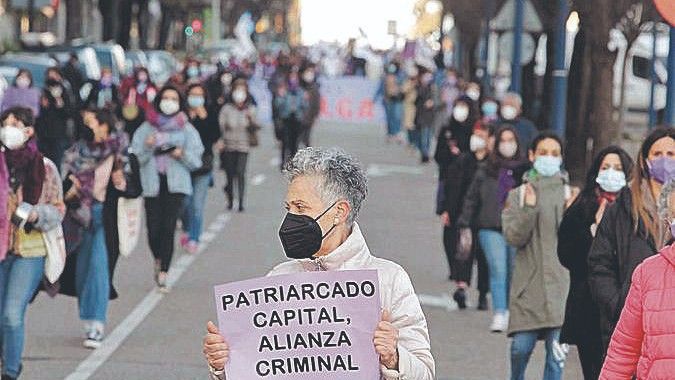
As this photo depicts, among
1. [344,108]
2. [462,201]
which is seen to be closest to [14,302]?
[462,201]

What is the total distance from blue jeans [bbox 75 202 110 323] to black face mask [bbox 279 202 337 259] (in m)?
7.43

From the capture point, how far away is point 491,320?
14.4 meters

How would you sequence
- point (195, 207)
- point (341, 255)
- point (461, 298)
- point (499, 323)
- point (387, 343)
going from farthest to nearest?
point (195, 207) < point (461, 298) < point (499, 323) < point (341, 255) < point (387, 343)

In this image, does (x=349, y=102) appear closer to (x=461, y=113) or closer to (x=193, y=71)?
(x=193, y=71)

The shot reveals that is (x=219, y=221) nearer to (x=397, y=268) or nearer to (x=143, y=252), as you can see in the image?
(x=143, y=252)

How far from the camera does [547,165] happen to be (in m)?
10.8

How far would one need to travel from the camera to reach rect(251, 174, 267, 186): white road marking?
96.4ft

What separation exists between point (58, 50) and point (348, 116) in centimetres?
789

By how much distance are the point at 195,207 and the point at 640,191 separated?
1119 centimetres

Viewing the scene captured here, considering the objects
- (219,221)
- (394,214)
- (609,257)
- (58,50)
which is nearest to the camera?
(609,257)

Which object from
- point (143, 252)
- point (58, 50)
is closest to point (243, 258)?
point (143, 252)

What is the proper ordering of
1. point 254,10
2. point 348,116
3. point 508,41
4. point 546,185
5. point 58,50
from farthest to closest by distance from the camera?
1. point 254,10
2. point 348,116
3. point 58,50
4. point 508,41
5. point 546,185

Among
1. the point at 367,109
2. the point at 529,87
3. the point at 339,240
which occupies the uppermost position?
the point at 339,240

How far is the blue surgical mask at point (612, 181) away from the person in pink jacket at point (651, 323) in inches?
117
